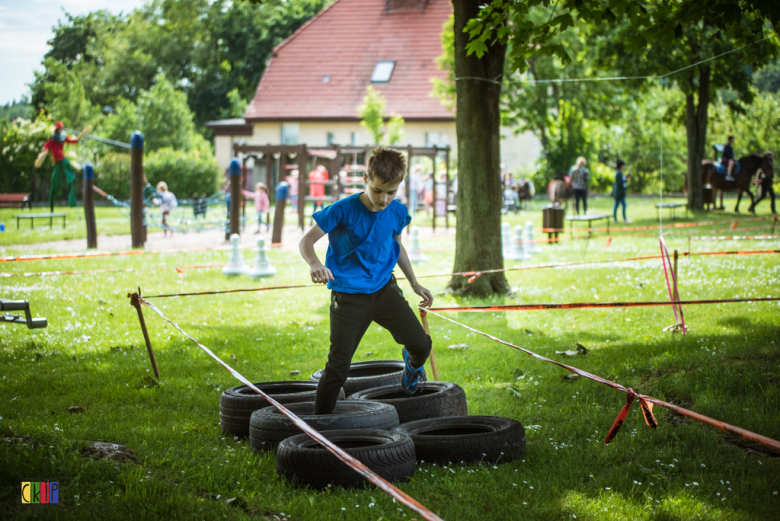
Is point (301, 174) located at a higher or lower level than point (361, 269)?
higher

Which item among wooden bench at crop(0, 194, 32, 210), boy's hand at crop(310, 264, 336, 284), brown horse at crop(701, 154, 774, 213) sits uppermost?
brown horse at crop(701, 154, 774, 213)

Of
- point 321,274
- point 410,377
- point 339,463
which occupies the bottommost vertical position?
point 339,463

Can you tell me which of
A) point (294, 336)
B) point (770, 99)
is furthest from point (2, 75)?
point (770, 99)

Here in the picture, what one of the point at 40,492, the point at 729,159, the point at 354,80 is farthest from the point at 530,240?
the point at 354,80

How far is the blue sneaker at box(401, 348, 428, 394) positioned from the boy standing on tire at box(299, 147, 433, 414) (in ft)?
0.72

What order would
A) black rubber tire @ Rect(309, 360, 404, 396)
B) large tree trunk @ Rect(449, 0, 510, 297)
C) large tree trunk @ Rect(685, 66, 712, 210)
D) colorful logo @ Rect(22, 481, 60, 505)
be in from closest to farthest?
colorful logo @ Rect(22, 481, 60, 505) → black rubber tire @ Rect(309, 360, 404, 396) → large tree trunk @ Rect(449, 0, 510, 297) → large tree trunk @ Rect(685, 66, 712, 210)

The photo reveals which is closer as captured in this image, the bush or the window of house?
the bush

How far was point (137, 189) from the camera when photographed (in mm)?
17312

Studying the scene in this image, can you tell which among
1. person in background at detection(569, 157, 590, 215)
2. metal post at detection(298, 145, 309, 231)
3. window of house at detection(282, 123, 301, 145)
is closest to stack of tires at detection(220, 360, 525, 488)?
metal post at detection(298, 145, 309, 231)

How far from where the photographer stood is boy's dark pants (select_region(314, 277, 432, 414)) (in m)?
4.22

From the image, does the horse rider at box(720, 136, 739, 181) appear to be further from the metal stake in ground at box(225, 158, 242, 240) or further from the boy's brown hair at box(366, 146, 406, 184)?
the boy's brown hair at box(366, 146, 406, 184)

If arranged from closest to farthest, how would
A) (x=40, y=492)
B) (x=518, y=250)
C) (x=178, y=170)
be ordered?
(x=40, y=492)
(x=518, y=250)
(x=178, y=170)

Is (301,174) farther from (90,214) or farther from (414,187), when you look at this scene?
(90,214)

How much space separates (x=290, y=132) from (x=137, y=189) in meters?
30.7
